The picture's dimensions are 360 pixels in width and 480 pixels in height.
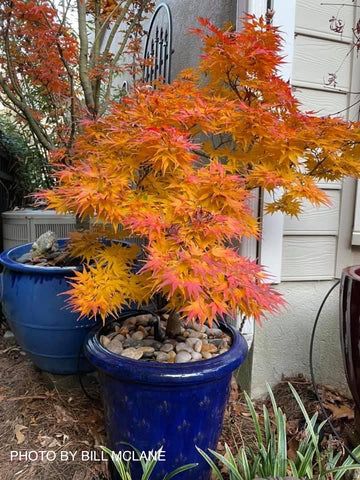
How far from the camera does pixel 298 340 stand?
2.01 metres

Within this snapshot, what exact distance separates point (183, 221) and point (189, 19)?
6.74 ft

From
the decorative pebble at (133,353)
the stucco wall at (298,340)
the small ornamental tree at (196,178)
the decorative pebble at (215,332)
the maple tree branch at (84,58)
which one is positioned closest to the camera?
the small ornamental tree at (196,178)

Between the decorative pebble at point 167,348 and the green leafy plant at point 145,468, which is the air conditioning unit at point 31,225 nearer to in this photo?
the decorative pebble at point 167,348

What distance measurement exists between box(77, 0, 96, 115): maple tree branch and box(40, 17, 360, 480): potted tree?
692 millimetres

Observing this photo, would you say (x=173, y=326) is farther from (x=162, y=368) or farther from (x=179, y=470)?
(x=179, y=470)

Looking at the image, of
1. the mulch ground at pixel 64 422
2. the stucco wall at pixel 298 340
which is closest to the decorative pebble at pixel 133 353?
the mulch ground at pixel 64 422

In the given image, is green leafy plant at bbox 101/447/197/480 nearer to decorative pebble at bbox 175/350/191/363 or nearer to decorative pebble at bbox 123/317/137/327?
decorative pebble at bbox 175/350/191/363

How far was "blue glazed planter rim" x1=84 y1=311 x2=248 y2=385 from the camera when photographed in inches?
46.9

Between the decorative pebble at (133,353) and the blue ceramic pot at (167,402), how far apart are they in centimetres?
6

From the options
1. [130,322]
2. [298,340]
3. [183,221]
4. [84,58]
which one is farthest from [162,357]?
[84,58]

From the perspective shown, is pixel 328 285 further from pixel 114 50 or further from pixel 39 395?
pixel 114 50

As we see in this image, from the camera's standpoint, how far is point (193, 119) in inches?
51.6

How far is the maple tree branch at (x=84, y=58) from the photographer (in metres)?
2.07

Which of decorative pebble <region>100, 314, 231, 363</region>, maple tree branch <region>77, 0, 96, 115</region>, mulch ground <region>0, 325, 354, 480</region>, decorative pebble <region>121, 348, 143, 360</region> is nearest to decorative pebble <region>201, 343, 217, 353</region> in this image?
decorative pebble <region>100, 314, 231, 363</region>
